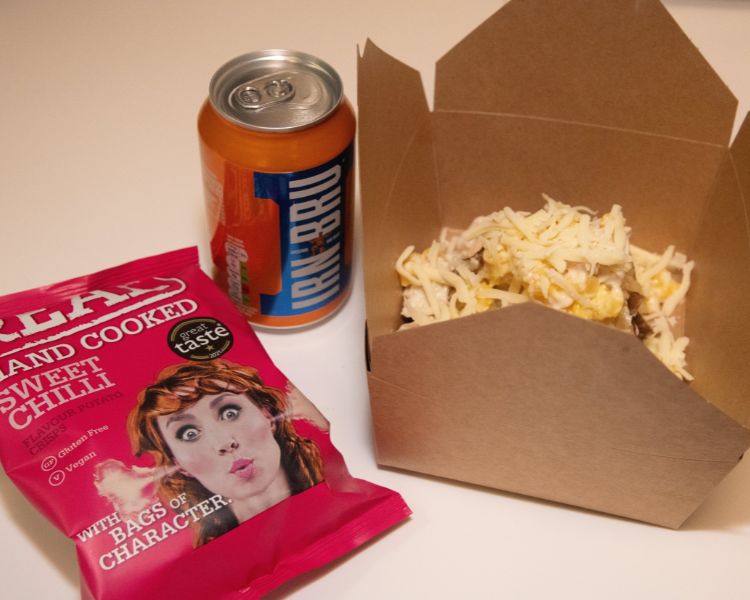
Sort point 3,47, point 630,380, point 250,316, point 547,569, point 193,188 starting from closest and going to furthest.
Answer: point 630,380, point 547,569, point 250,316, point 193,188, point 3,47

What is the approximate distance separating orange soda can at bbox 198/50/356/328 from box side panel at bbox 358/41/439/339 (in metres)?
0.04

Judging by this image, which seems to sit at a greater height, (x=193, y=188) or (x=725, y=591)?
(x=193, y=188)

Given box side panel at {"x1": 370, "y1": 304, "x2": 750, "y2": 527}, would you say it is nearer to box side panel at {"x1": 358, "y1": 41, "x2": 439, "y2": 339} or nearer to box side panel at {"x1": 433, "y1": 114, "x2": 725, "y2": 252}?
box side panel at {"x1": 358, "y1": 41, "x2": 439, "y2": 339}

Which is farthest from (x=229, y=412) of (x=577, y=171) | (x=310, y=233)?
(x=577, y=171)

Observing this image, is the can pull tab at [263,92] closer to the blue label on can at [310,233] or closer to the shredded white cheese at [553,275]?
the blue label on can at [310,233]

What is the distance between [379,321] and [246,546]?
0.71 feet

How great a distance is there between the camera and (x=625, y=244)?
753 mm

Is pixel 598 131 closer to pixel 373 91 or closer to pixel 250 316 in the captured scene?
pixel 373 91

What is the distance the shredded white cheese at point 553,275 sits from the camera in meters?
0.73

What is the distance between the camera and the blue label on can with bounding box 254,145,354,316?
73 cm

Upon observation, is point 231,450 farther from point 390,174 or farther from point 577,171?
point 577,171

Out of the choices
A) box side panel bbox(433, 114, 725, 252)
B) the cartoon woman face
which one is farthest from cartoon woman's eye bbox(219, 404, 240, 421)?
box side panel bbox(433, 114, 725, 252)

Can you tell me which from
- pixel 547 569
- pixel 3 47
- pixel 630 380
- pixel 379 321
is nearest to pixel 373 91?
pixel 379 321

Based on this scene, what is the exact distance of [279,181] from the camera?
720 mm
